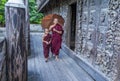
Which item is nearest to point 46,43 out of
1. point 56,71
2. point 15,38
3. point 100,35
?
point 56,71

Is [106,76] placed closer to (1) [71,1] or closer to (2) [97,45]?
(2) [97,45]

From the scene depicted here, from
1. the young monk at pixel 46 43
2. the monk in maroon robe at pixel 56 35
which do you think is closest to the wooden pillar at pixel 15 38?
the young monk at pixel 46 43

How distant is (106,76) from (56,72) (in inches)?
67.5

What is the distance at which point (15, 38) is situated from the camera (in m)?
3.13

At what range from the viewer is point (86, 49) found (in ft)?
19.8

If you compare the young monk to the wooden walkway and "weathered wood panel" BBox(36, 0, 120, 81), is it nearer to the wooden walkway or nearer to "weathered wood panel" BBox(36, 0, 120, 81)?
the wooden walkway

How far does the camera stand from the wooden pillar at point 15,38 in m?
3.07

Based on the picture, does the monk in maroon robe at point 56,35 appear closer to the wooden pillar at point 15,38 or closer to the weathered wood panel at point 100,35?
the weathered wood panel at point 100,35

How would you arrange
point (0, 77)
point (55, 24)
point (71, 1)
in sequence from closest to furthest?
point (0, 77) → point (55, 24) → point (71, 1)

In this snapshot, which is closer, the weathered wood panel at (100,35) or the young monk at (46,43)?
the weathered wood panel at (100,35)

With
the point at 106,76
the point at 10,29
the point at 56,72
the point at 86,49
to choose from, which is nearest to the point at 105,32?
the point at 106,76

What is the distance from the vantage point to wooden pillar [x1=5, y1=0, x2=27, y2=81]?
307 cm

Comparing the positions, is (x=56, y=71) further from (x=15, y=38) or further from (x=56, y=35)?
(x=15, y=38)

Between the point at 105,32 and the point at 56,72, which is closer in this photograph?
the point at 105,32
